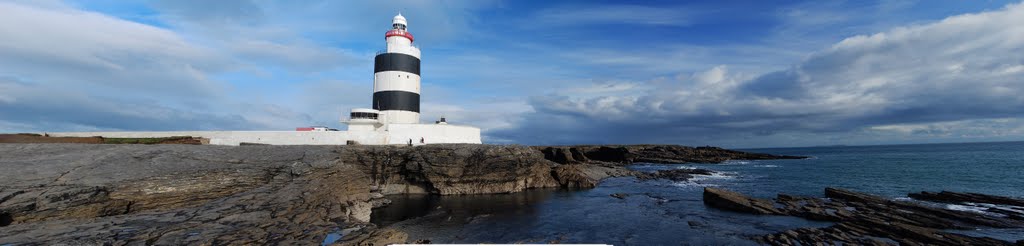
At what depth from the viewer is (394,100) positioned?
32.0 m

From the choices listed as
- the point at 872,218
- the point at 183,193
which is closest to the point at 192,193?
the point at 183,193

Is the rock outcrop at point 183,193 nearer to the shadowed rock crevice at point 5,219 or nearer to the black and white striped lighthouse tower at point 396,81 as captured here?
the shadowed rock crevice at point 5,219

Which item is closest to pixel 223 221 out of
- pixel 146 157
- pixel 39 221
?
pixel 39 221

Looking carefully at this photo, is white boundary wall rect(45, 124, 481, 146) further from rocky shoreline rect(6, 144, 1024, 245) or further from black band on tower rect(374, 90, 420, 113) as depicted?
rocky shoreline rect(6, 144, 1024, 245)

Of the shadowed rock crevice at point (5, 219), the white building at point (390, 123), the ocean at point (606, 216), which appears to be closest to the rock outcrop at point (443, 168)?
the ocean at point (606, 216)

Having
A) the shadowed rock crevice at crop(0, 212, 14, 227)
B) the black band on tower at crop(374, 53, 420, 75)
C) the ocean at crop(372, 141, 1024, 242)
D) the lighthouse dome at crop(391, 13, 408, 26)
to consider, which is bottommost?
the ocean at crop(372, 141, 1024, 242)

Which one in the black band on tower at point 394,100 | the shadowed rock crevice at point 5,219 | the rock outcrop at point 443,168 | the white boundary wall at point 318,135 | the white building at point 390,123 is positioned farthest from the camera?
the black band on tower at point 394,100

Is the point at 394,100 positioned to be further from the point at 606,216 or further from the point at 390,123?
the point at 606,216

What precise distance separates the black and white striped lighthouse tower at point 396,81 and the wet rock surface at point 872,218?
907 inches

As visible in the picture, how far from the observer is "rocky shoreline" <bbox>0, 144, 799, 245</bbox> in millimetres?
9305

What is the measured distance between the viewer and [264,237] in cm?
940

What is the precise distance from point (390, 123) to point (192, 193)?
699 inches

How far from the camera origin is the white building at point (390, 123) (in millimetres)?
27141

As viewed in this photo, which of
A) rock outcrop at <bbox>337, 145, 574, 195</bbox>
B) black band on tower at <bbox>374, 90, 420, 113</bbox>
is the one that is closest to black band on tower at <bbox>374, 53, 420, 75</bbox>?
black band on tower at <bbox>374, 90, 420, 113</bbox>
